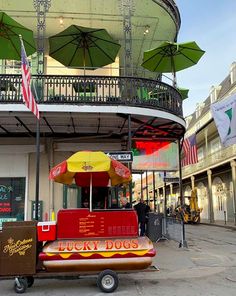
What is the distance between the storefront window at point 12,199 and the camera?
14.8 m

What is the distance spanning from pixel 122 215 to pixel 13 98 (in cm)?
587

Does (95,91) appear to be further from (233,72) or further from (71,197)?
(233,72)

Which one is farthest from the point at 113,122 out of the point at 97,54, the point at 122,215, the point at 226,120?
the point at 122,215

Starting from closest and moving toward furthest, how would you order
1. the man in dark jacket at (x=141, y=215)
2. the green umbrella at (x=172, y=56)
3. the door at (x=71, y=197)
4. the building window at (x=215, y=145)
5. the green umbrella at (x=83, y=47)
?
the green umbrella at (x=83, y=47) < the green umbrella at (x=172, y=56) < the man in dark jacket at (x=141, y=215) < the door at (x=71, y=197) < the building window at (x=215, y=145)

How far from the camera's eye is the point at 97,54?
1455cm

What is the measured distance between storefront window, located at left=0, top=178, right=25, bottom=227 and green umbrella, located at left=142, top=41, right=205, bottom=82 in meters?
6.70

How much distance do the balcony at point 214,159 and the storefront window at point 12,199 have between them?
17.7 meters

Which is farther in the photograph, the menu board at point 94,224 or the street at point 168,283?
the menu board at point 94,224

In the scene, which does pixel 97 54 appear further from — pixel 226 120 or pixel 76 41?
pixel 226 120

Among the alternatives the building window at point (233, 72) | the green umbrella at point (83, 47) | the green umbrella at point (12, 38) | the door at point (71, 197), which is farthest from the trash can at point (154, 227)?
the building window at point (233, 72)

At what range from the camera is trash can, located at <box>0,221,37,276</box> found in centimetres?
727

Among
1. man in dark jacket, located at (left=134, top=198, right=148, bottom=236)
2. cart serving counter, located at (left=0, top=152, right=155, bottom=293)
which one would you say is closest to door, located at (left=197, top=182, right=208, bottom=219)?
man in dark jacket, located at (left=134, top=198, right=148, bottom=236)

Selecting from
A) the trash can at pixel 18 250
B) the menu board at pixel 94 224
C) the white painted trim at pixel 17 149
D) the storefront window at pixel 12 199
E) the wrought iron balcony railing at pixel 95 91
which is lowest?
the trash can at pixel 18 250

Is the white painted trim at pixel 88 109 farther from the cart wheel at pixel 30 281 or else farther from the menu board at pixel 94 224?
the cart wheel at pixel 30 281
